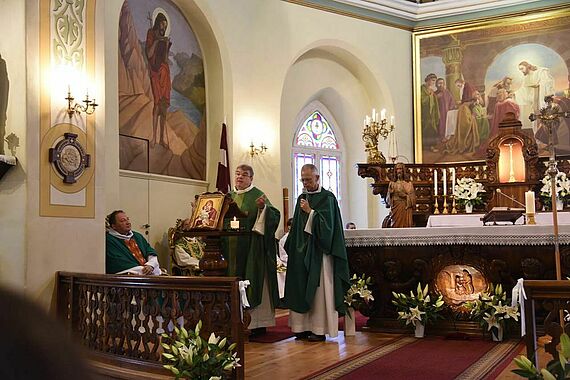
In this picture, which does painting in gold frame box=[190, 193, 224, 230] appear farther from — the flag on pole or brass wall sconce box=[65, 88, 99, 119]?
the flag on pole

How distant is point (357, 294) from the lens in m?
7.39

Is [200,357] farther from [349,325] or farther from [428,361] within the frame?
[349,325]

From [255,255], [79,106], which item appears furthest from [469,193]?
[79,106]

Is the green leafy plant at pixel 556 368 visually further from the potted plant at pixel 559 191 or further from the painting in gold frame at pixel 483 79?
the painting in gold frame at pixel 483 79

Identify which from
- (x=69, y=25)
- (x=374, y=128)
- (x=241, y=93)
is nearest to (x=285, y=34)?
(x=241, y=93)

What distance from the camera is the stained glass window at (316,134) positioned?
1502 cm

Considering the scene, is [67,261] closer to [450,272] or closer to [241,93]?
[450,272]

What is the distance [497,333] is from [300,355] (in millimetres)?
2069

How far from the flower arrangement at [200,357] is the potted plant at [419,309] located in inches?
115

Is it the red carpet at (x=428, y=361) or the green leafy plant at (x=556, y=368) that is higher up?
the green leafy plant at (x=556, y=368)

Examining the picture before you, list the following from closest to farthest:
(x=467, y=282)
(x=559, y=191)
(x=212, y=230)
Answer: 1. (x=212, y=230)
2. (x=467, y=282)
3. (x=559, y=191)

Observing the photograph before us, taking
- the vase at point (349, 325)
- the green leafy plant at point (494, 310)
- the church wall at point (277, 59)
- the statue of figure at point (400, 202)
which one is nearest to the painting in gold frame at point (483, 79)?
the church wall at point (277, 59)

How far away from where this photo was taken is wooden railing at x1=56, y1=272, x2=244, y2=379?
15.8ft

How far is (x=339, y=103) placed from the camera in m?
15.4
